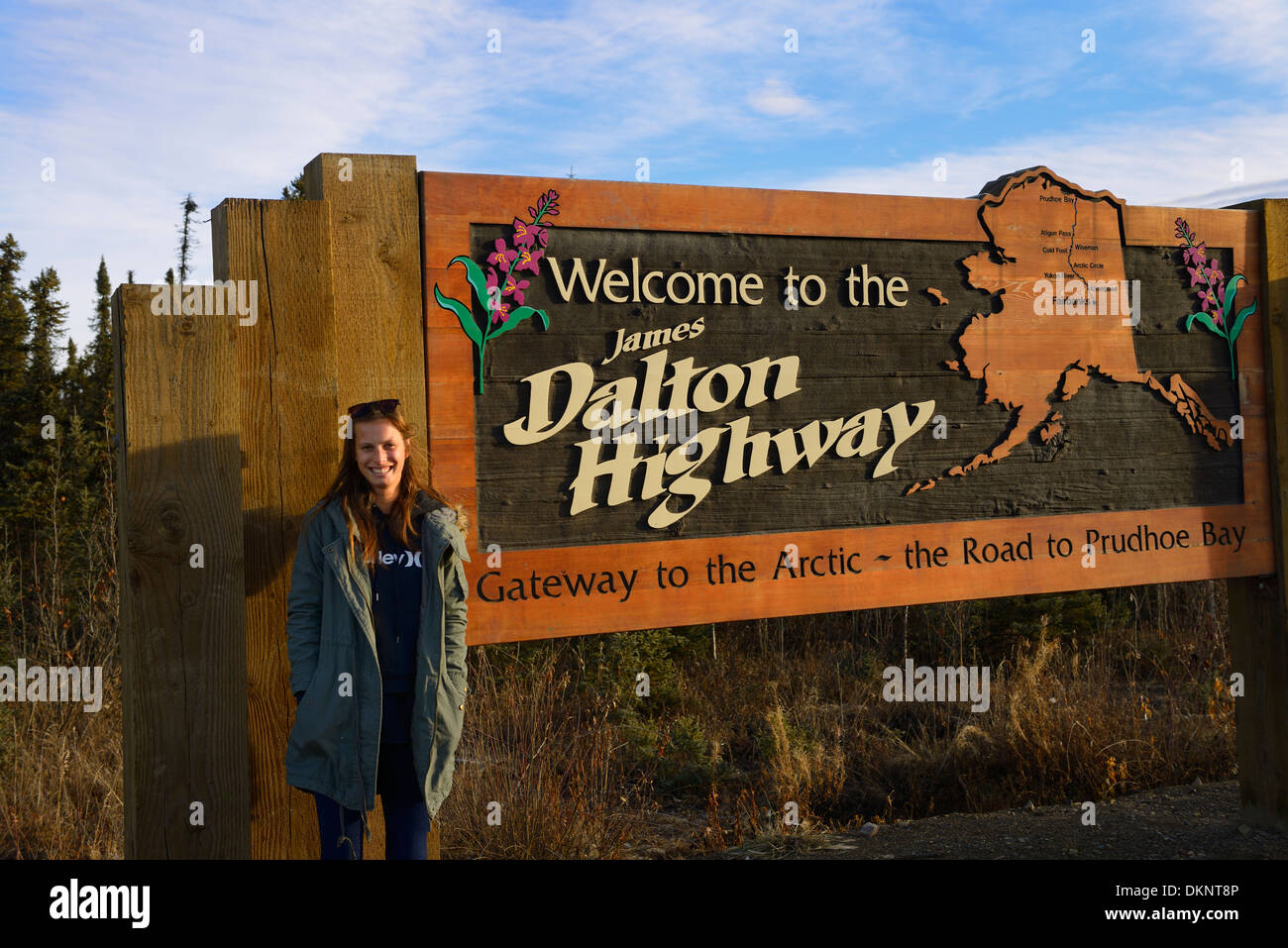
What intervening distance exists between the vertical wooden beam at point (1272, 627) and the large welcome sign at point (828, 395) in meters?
0.07

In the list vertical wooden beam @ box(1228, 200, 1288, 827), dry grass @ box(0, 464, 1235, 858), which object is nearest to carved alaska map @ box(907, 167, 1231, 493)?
vertical wooden beam @ box(1228, 200, 1288, 827)

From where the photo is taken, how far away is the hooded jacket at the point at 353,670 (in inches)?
109

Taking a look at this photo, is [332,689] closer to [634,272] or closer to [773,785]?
[634,272]

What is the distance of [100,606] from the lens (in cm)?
650

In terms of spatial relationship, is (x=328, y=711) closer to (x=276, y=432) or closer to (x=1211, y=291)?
(x=276, y=432)

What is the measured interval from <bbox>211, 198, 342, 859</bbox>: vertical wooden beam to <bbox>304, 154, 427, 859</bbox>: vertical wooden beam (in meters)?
0.06

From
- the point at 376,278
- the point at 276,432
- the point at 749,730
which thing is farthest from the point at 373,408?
the point at 749,730

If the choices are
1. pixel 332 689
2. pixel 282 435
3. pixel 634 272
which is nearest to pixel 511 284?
pixel 634 272

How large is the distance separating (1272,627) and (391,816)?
440cm

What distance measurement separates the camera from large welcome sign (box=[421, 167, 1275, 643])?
364cm

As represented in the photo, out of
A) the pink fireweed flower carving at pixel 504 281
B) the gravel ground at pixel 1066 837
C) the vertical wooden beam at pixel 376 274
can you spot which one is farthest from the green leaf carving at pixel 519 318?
the gravel ground at pixel 1066 837

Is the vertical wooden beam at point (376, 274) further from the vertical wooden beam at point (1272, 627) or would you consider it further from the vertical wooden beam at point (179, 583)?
the vertical wooden beam at point (1272, 627)

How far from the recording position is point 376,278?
3.45 metres

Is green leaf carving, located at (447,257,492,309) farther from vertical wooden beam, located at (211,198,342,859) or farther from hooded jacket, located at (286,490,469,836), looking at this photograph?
hooded jacket, located at (286,490,469,836)
